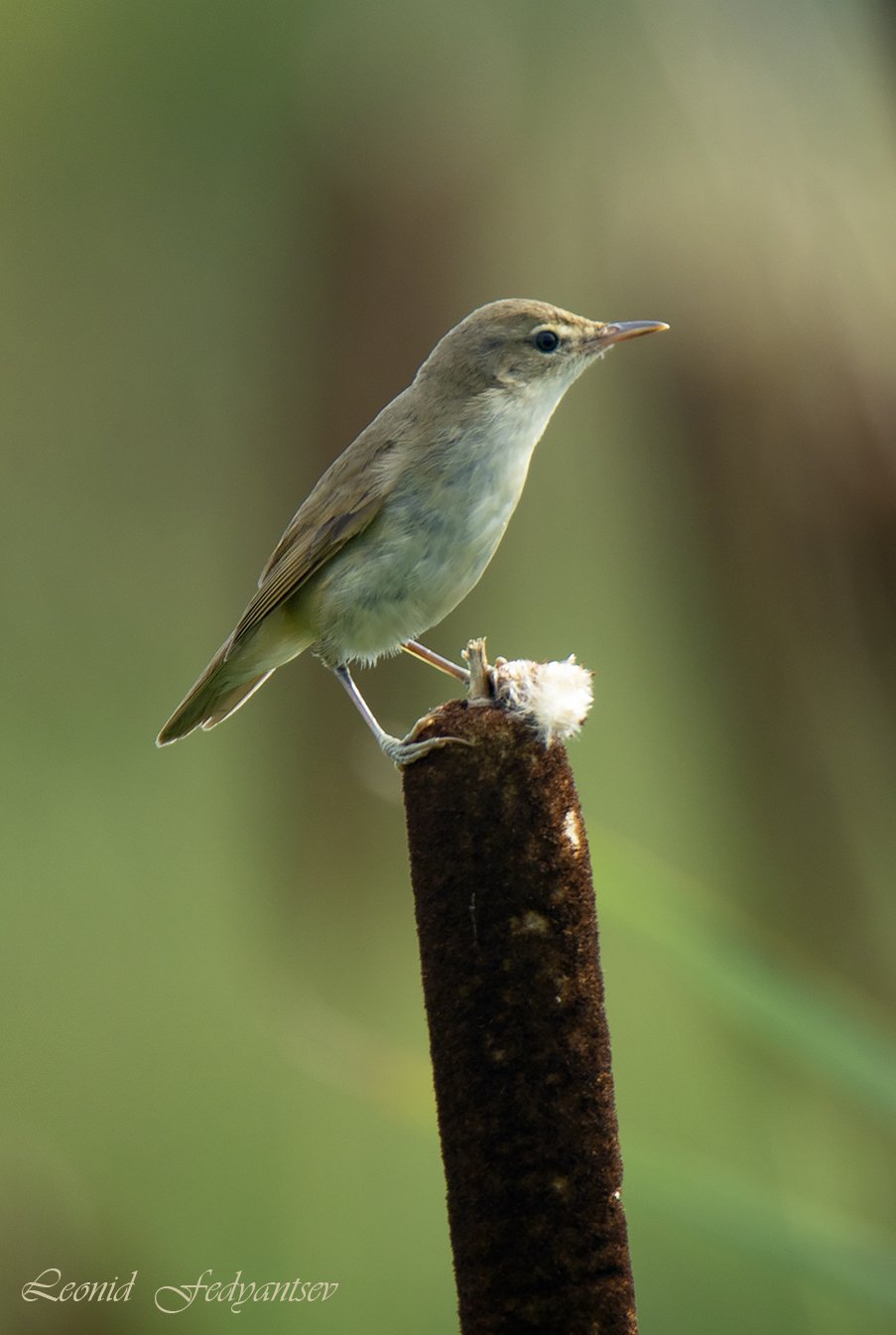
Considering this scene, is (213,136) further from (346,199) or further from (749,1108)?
(749,1108)

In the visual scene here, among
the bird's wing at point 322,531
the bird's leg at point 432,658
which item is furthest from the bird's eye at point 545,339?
the bird's leg at point 432,658

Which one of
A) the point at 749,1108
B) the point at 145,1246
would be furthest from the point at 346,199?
the point at 145,1246

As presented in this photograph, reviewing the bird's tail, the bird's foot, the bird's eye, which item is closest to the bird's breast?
the bird's eye

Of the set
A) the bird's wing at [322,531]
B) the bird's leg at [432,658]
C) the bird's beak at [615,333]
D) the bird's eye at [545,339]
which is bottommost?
the bird's leg at [432,658]

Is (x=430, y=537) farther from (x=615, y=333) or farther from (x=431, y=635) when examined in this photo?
(x=431, y=635)

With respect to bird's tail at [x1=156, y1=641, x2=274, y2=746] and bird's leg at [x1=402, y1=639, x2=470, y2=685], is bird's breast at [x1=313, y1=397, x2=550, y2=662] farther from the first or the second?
bird's tail at [x1=156, y1=641, x2=274, y2=746]

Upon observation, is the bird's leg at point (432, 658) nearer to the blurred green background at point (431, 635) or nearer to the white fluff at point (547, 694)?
the blurred green background at point (431, 635)

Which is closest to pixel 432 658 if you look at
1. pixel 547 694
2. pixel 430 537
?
pixel 430 537

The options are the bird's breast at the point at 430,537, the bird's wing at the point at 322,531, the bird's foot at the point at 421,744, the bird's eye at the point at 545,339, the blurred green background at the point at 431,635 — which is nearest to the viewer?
the bird's foot at the point at 421,744
